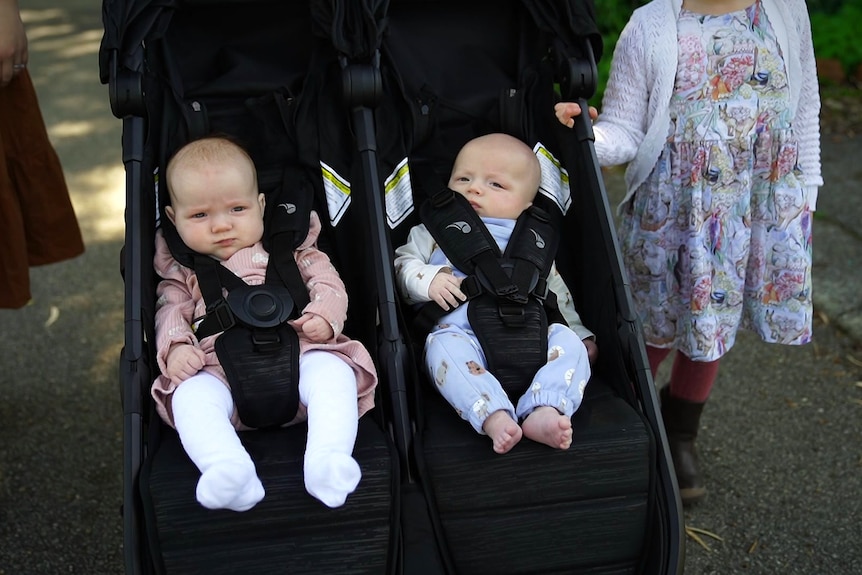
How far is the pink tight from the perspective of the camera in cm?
286

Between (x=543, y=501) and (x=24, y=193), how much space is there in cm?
195

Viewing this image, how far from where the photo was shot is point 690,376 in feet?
9.43

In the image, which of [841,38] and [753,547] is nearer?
[753,547]

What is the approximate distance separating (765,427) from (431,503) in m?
1.78

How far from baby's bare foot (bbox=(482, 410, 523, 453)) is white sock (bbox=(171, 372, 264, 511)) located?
0.51 metres

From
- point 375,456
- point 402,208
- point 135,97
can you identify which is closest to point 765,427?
point 402,208

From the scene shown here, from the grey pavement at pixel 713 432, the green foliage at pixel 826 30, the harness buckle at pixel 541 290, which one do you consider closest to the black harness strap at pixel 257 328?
the harness buckle at pixel 541 290

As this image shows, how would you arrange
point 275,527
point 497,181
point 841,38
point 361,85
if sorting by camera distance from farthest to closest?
1. point 841,38
2. point 497,181
3. point 361,85
4. point 275,527

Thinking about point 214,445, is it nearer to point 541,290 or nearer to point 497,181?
point 541,290

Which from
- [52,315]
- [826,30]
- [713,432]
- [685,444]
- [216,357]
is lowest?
[52,315]

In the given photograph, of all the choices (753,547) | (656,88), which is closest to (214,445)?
(656,88)

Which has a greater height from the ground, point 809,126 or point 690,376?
point 809,126

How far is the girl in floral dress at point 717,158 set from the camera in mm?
2523

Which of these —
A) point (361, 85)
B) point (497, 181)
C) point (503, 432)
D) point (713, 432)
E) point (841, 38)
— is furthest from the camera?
point (841, 38)
